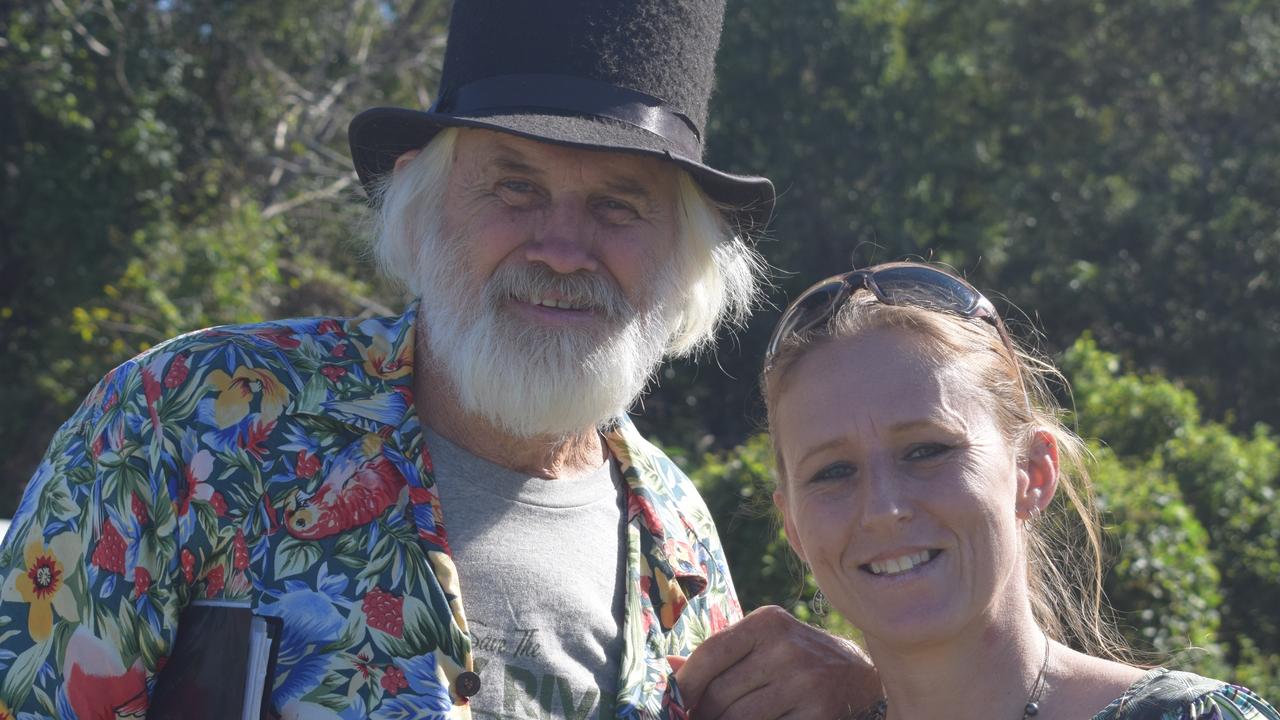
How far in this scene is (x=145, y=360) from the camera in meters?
2.02

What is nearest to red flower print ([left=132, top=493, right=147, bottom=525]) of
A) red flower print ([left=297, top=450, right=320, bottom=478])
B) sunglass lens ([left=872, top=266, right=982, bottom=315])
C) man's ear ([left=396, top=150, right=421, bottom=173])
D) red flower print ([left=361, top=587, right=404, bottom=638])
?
red flower print ([left=297, top=450, right=320, bottom=478])

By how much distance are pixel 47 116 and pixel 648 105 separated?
9017 millimetres

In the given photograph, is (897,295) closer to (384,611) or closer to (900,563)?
(900,563)

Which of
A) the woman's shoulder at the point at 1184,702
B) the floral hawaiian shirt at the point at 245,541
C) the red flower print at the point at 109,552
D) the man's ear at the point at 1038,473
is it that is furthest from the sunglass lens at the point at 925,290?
the red flower print at the point at 109,552

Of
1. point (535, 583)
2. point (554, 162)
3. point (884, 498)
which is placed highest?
point (554, 162)

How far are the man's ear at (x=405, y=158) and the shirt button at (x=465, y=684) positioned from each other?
109cm

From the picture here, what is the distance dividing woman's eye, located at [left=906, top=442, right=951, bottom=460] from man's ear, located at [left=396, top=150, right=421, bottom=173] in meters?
1.19

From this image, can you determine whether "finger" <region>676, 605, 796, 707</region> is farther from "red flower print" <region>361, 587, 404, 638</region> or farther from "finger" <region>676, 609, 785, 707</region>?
"red flower print" <region>361, 587, 404, 638</region>

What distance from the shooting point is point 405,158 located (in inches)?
100

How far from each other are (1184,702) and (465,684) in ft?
3.39

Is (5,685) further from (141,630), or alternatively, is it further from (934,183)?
(934,183)

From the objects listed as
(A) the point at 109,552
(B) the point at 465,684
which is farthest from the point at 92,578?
(B) the point at 465,684

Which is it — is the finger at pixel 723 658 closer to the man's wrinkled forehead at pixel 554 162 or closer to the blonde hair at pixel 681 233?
the blonde hair at pixel 681 233

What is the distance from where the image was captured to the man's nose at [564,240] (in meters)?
2.29
